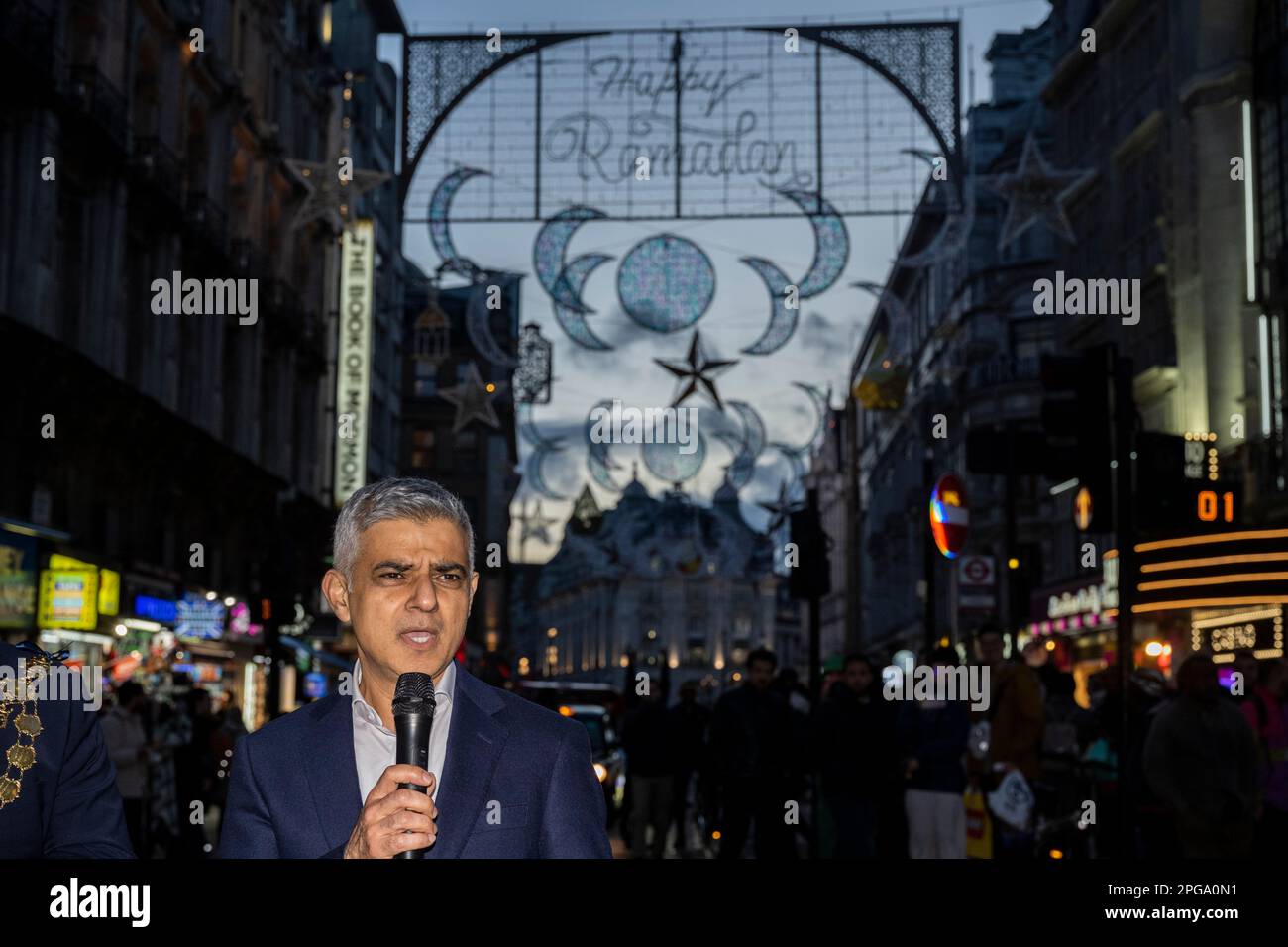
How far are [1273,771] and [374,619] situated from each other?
34.3 ft

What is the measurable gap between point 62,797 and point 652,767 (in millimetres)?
15514

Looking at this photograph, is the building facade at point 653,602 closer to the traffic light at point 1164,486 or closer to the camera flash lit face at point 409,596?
the traffic light at point 1164,486

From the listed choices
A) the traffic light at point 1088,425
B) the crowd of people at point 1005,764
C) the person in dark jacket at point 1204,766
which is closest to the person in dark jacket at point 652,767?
the crowd of people at point 1005,764

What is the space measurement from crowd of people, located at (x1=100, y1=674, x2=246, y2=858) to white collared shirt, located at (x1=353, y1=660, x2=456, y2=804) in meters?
11.8

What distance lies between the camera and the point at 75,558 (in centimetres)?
2620

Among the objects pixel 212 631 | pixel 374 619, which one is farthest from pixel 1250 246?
pixel 374 619

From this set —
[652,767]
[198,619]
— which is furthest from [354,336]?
[652,767]

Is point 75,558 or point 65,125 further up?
point 65,125

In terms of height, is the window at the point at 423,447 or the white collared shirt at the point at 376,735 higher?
the window at the point at 423,447

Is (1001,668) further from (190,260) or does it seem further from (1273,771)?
(190,260)

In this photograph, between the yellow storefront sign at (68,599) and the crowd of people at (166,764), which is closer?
the crowd of people at (166,764)

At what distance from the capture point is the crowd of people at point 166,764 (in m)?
16.4

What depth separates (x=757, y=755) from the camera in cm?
1595

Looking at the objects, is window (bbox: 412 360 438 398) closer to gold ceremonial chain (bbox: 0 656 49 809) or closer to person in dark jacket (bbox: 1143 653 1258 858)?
person in dark jacket (bbox: 1143 653 1258 858)
